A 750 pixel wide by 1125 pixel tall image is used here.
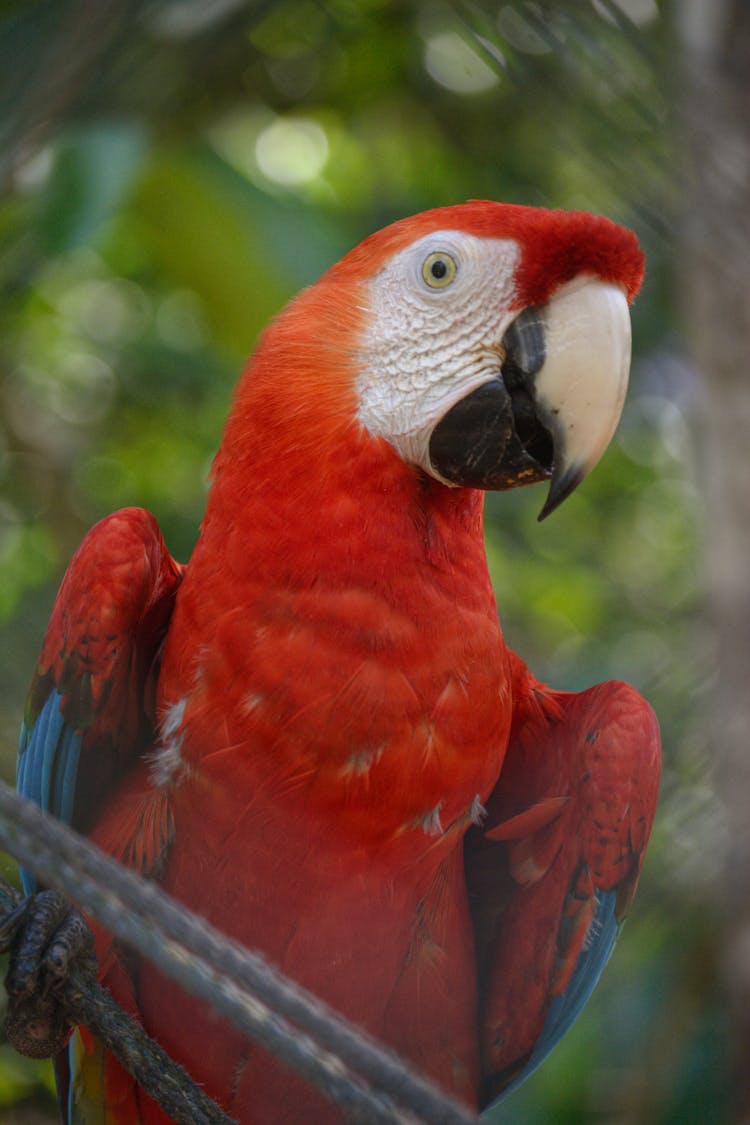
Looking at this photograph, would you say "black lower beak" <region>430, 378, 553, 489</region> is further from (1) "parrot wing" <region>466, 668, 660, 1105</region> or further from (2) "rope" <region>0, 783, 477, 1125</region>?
(2) "rope" <region>0, 783, 477, 1125</region>

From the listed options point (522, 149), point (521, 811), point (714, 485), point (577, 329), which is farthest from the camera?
point (522, 149)

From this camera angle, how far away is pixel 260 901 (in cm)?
96

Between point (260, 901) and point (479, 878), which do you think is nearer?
point (260, 901)

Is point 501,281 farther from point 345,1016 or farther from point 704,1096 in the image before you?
point 704,1096

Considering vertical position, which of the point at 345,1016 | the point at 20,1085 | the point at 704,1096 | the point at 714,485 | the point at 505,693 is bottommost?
the point at 20,1085

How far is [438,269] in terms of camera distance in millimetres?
990

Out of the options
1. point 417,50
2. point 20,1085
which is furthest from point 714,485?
point 20,1085

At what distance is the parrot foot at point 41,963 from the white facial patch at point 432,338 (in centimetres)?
49

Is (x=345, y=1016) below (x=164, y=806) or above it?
below

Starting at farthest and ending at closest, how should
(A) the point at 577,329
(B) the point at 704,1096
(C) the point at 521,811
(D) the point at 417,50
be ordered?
1. (D) the point at 417,50
2. (B) the point at 704,1096
3. (C) the point at 521,811
4. (A) the point at 577,329

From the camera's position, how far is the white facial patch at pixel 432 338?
0.95 m

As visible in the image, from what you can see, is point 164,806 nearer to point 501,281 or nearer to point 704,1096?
point 501,281

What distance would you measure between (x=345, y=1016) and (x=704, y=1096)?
84cm

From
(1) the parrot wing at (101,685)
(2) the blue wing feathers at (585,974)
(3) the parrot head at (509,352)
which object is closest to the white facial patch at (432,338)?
(3) the parrot head at (509,352)
